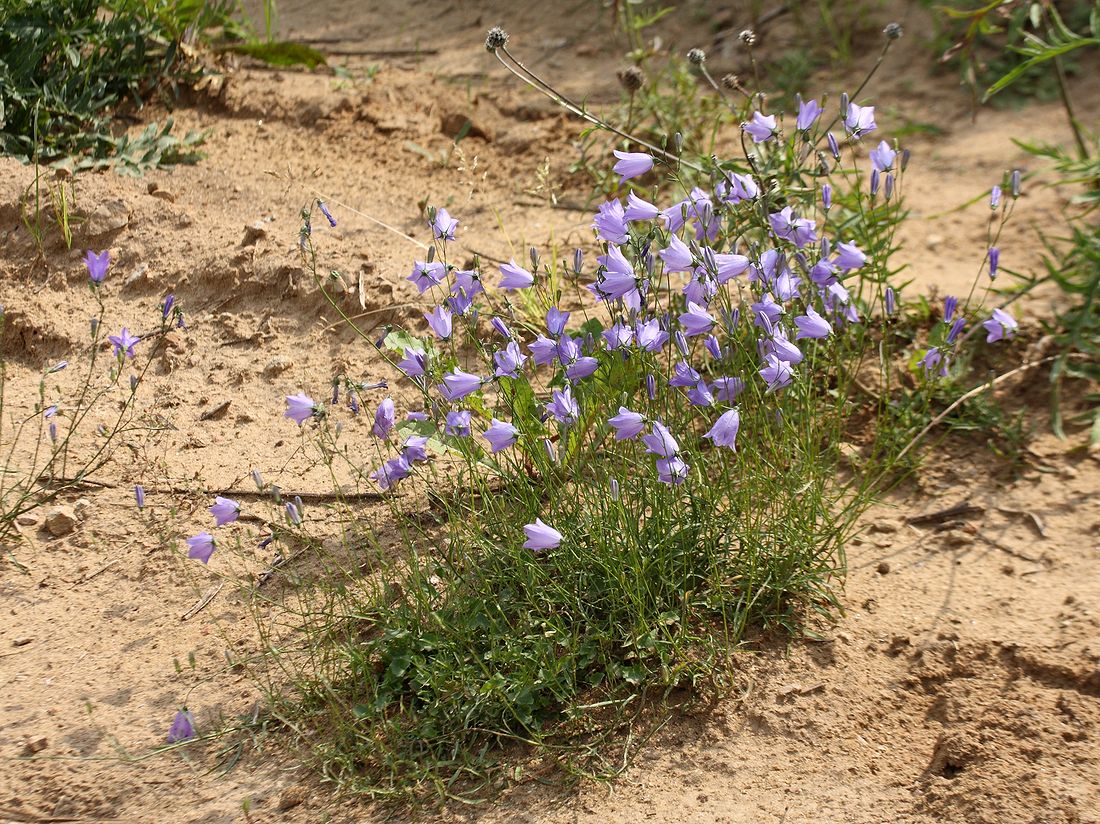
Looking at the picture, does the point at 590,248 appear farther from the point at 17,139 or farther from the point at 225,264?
the point at 17,139

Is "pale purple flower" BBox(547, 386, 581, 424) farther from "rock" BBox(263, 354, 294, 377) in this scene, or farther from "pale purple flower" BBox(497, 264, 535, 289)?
"rock" BBox(263, 354, 294, 377)

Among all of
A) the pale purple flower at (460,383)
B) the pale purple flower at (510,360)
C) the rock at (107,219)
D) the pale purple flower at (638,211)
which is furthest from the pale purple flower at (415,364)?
the rock at (107,219)

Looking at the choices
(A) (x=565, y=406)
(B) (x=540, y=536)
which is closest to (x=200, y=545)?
(B) (x=540, y=536)

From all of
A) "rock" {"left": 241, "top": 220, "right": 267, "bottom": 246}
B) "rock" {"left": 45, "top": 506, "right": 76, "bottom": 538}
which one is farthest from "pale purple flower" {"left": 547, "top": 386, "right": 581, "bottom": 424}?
"rock" {"left": 241, "top": 220, "right": 267, "bottom": 246}

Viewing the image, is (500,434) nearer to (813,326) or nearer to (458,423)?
(458,423)

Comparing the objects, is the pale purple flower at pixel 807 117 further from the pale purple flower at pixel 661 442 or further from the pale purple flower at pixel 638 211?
the pale purple flower at pixel 661 442

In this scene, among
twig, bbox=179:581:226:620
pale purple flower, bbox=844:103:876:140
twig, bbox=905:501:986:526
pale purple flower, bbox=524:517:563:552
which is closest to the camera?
pale purple flower, bbox=524:517:563:552
